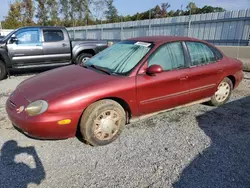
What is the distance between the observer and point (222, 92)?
4480mm

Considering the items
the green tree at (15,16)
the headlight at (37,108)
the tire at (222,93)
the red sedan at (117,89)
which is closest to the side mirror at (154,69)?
the red sedan at (117,89)

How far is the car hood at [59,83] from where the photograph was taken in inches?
112

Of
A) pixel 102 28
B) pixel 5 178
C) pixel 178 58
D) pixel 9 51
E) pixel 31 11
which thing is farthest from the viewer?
pixel 31 11

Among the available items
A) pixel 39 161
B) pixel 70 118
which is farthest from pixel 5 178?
pixel 70 118

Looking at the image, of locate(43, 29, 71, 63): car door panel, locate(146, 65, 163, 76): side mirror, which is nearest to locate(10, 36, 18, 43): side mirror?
locate(43, 29, 71, 63): car door panel

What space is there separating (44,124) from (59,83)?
706 mm

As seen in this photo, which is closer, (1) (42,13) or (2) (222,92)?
(2) (222,92)

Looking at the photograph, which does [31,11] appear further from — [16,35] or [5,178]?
[5,178]

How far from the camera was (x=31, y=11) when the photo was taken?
3831 centimetres

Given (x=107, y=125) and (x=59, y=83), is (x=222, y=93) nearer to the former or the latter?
(x=107, y=125)

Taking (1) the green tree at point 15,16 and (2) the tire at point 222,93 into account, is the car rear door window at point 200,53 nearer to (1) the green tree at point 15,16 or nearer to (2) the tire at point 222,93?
(2) the tire at point 222,93

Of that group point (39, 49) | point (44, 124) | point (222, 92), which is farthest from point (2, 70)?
point (222, 92)

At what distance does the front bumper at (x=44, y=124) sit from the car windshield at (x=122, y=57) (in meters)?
1.02

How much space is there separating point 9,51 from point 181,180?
6629 mm
